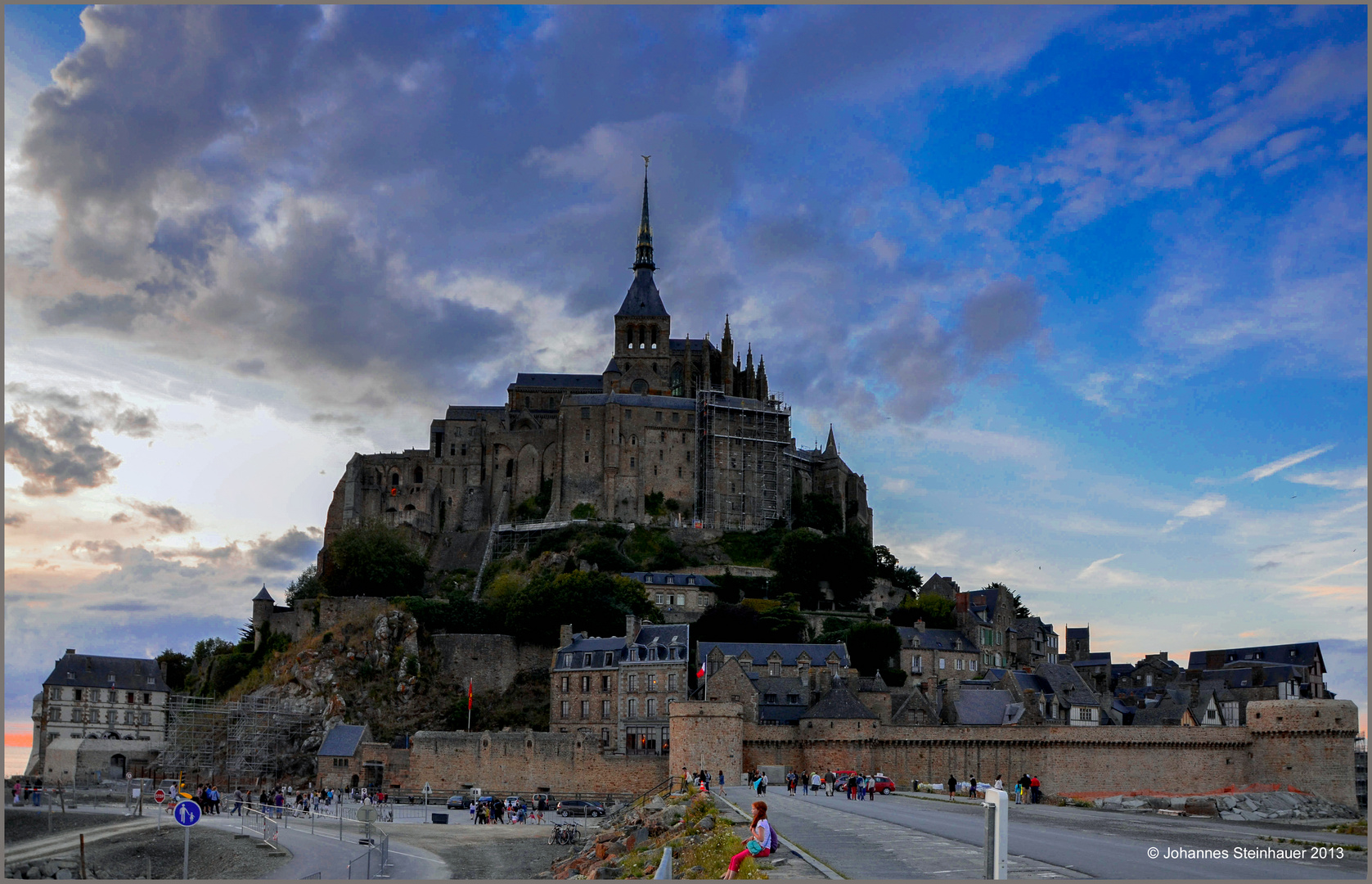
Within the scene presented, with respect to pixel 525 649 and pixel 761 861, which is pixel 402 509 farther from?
pixel 761 861

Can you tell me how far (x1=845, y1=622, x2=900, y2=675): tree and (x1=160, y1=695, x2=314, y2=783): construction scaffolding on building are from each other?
2490 cm

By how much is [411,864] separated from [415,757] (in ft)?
63.6

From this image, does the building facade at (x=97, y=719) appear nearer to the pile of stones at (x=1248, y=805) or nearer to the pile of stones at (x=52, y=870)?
the pile of stones at (x=52, y=870)

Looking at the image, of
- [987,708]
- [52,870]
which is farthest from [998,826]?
[987,708]

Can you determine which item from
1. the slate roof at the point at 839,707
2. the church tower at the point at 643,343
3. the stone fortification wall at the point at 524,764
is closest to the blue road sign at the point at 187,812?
the stone fortification wall at the point at 524,764

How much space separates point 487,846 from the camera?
117 ft

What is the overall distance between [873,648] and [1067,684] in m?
8.91

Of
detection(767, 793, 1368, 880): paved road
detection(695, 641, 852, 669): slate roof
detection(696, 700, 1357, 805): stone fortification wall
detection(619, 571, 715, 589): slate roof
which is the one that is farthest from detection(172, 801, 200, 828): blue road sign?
detection(619, 571, 715, 589): slate roof

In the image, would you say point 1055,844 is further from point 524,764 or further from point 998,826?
point 524,764

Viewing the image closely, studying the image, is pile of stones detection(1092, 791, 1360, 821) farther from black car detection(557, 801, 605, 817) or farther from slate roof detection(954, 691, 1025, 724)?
black car detection(557, 801, 605, 817)

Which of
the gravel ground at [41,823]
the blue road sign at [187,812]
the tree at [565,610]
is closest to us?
the blue road sign at [187,812]

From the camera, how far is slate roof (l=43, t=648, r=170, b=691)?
6122 cm

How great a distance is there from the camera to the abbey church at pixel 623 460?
82.4 m

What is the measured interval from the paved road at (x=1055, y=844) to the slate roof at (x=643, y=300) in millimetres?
63603
